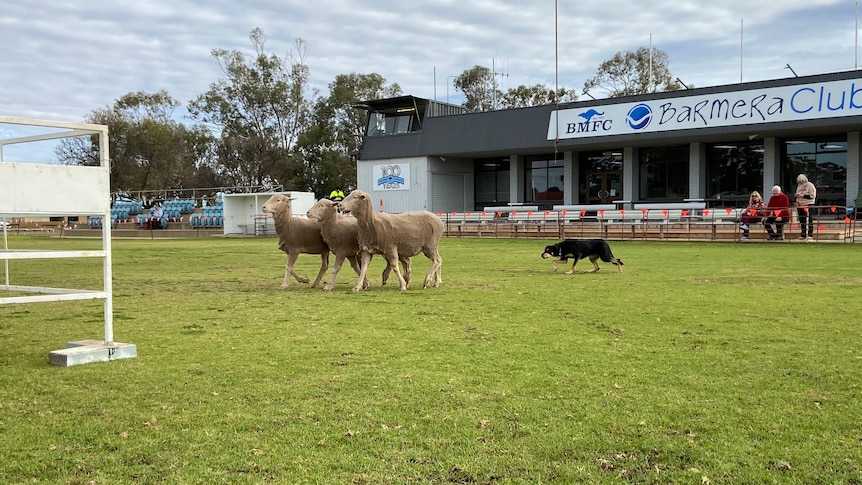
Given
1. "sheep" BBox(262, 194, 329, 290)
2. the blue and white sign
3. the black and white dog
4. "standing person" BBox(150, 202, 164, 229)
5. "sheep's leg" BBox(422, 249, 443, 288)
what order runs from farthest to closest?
"standing person" BBox(150, 202, 164, 229) < the blue and white sign < the black and white dog < "sheep" BBox(262, 194, 329, 290) < "sheep's leg" BBox(422, 249, 443, 288)

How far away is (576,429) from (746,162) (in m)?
34.6

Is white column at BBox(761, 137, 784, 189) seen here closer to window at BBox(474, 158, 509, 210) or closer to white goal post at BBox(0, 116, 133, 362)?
window at BBox(474, 158, 509, 210)

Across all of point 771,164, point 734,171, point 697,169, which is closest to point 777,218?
point 771,164

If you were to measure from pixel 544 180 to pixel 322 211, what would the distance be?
32147 millimetres

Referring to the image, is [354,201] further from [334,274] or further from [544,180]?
[544,180]

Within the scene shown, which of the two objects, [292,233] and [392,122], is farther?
[392,122]

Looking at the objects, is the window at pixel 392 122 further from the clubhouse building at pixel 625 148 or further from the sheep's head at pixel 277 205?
A: the sheep's head at pixel 277 205

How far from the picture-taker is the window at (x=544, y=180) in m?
42.3

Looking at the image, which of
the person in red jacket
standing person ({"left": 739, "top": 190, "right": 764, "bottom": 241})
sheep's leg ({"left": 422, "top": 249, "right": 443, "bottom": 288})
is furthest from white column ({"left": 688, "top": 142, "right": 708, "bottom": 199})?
sheep's leg ({"left": 422, "top": 249, "right": 443, "bottom": 288})

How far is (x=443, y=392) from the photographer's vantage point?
5.26 m

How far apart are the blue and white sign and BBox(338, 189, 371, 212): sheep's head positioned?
32193 millimetres

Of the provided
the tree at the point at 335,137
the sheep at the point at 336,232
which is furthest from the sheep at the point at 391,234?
the tree at the point at 335,137

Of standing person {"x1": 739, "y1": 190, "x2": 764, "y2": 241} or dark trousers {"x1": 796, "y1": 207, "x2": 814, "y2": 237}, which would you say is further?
standing person {"x1": 739, "y1": 190, "x2": 764, "y2": 241}

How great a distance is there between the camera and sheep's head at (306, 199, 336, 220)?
1207cm
